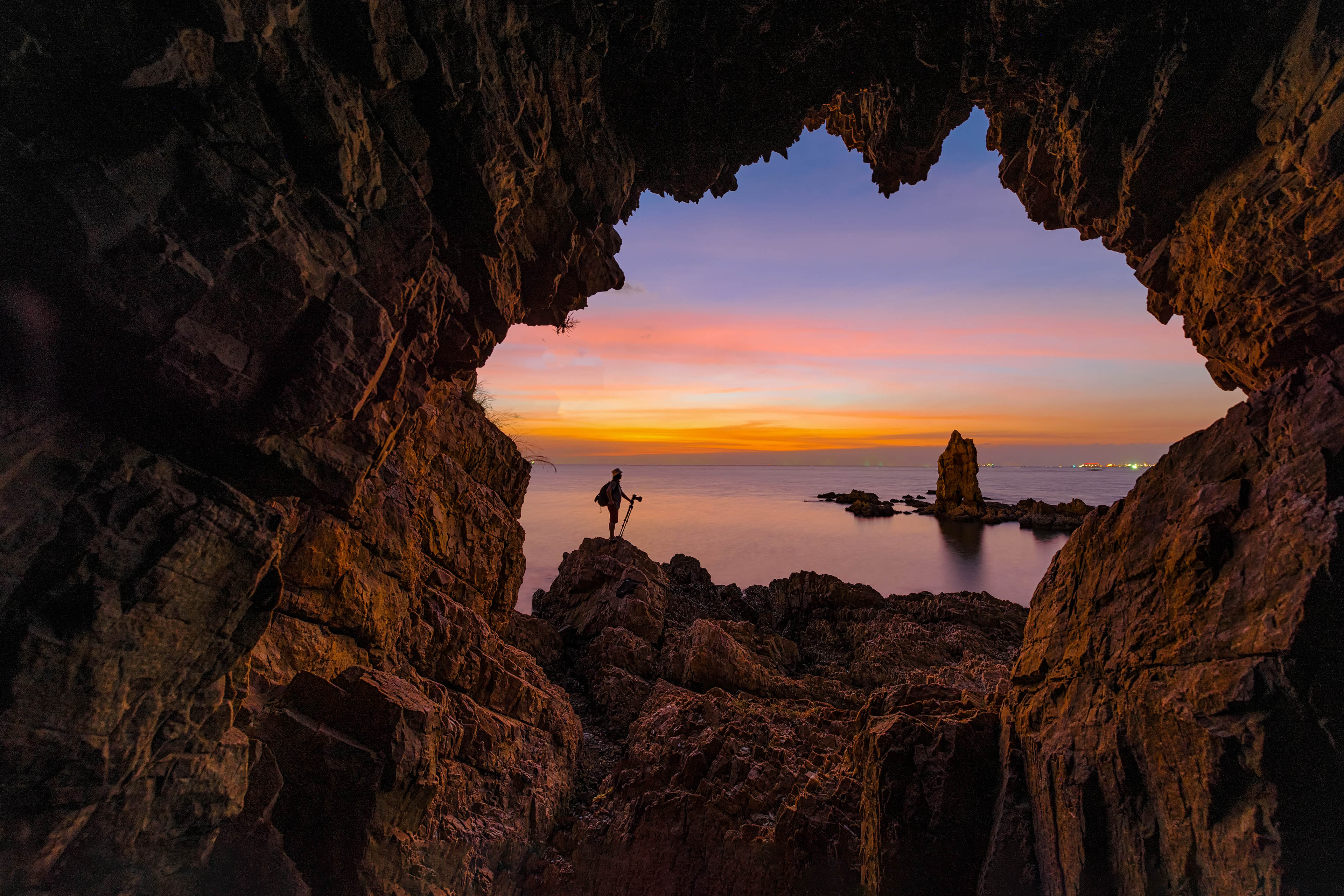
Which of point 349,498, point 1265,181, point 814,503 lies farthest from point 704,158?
point 814,503

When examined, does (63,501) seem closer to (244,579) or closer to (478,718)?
(244,579)

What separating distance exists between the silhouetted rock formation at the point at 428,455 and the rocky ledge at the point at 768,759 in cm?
9

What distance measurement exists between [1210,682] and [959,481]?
4985cm

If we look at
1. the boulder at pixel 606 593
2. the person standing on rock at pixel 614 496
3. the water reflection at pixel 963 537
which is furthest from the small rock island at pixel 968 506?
the boulder at pixel 606 593

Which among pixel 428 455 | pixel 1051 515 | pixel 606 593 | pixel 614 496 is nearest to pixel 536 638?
pixel 606 593

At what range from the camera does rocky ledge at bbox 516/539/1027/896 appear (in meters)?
5.27

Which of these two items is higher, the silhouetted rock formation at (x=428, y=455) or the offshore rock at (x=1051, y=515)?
the offshore rock at (x=1051, y=515)

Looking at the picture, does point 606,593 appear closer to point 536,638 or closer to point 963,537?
point 536,638

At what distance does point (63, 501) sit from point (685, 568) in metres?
14.7

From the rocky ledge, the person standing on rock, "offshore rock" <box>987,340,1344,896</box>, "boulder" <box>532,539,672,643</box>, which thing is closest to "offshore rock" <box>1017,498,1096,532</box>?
the rocky ledge

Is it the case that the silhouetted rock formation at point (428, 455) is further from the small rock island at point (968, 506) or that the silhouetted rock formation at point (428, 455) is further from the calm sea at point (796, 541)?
the small rock island at point (968, 506)

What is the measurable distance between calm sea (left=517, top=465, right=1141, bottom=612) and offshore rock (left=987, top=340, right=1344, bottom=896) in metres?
12.5

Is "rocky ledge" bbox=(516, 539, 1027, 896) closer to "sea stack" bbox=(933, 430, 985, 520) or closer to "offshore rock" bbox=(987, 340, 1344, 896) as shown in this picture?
"offshore rock" bbox=(987, 340, 1344, 896)

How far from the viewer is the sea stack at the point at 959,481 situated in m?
46.9
